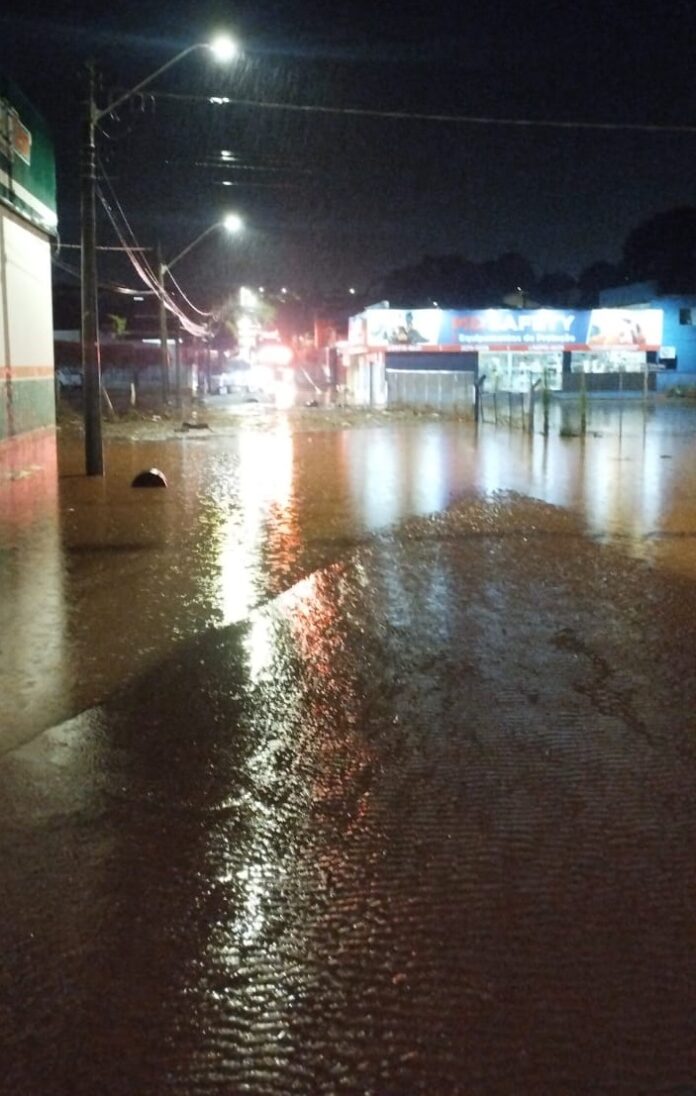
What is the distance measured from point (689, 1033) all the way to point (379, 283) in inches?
5170

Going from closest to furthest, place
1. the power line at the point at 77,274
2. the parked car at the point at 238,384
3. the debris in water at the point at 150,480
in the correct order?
the debris in water at the point at 150,480 < the power line at the point at 77,274 < the parked car at the point at 238,384

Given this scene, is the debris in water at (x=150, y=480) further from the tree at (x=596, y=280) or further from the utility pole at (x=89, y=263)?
the tree at (x=596, y=280)

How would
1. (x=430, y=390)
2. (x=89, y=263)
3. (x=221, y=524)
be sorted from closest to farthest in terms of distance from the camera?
(x=221, y=524)
(x=89, y=263)
(x=430, y=390)

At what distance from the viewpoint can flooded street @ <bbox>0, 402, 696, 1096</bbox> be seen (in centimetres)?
392

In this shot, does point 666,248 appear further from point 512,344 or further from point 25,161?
point 25,161

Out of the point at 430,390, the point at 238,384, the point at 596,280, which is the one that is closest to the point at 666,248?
the point at 596,280

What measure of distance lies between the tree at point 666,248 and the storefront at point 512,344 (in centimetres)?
4000

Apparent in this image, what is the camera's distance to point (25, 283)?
101 feet

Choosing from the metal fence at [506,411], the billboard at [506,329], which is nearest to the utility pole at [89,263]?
the metal fence at [506,411]

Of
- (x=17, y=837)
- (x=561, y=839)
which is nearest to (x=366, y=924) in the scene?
(x=561, y=839)

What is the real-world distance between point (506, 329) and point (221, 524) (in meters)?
53.0

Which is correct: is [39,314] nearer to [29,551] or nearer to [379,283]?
[29,551]

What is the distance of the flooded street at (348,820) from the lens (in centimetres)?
392

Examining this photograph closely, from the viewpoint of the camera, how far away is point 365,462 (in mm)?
24984
